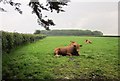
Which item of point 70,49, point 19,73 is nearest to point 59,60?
point 70,49

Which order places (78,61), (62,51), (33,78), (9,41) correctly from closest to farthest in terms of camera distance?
1. (33,78)
2. (78,61)
3. (62,51)
4. (9,41)

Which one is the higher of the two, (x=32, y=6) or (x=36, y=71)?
(x=32, y=6)

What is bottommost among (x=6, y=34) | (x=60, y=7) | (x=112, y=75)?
(x=112, y=75)

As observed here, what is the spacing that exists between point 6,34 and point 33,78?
740 cm

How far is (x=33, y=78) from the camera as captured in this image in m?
11.7

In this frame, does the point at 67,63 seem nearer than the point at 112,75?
No

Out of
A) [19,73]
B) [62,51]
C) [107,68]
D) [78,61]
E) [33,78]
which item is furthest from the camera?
[62,51]

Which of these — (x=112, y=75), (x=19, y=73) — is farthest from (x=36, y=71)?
(x=112, y=75)

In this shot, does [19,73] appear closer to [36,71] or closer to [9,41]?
[36,71]

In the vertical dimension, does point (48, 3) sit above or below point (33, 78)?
above

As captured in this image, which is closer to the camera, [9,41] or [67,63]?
[67,63]

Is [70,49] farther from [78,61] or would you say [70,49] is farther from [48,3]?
[48,3]

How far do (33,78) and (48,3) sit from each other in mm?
3131

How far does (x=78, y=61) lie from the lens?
15.8 metres
